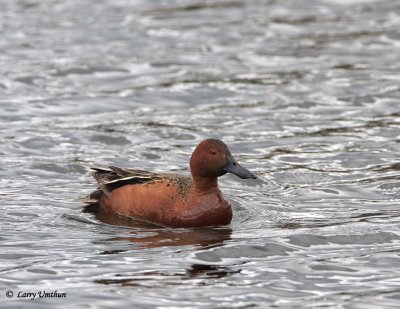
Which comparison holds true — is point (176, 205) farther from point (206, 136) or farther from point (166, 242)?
point (206, 136)

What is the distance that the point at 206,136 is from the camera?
584 inches

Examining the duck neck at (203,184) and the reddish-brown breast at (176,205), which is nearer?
the reddish-brown breast at (176,205)

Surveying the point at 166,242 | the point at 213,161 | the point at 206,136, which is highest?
the point at 213,161

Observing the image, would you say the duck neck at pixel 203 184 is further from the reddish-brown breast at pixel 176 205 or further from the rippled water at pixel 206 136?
the rippled water at pixel 206 136

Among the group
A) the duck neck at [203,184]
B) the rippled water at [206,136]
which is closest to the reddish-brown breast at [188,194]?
the duck neck at [203,184]

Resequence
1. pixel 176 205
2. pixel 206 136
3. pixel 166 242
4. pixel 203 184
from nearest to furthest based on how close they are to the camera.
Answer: pixel 166 242
pixel 176 205
pixel 203 184
pixel 206 136

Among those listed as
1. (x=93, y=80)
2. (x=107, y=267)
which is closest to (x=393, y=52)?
(x=93, y=80)

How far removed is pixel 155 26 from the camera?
20719mm

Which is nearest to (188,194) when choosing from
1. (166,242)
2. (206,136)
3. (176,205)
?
(176,205)

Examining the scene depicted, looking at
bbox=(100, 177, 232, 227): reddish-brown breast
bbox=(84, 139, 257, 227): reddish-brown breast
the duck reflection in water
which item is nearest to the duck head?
bbox=(84, 139, 257, 227): reddish-brown breast

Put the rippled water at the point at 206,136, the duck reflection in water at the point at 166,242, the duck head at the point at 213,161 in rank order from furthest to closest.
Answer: the duck head at the point at 213,161
the rippled water at the point at 206,136
the duck reflection in water at the point at 166,242

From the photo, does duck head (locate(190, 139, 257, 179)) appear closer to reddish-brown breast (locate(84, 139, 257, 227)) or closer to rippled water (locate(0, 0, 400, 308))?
reddish-brown breast (locate(84, 139, 257, 227))

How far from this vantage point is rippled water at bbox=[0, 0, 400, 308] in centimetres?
946

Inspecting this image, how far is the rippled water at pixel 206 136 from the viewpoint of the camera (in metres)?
9.46
